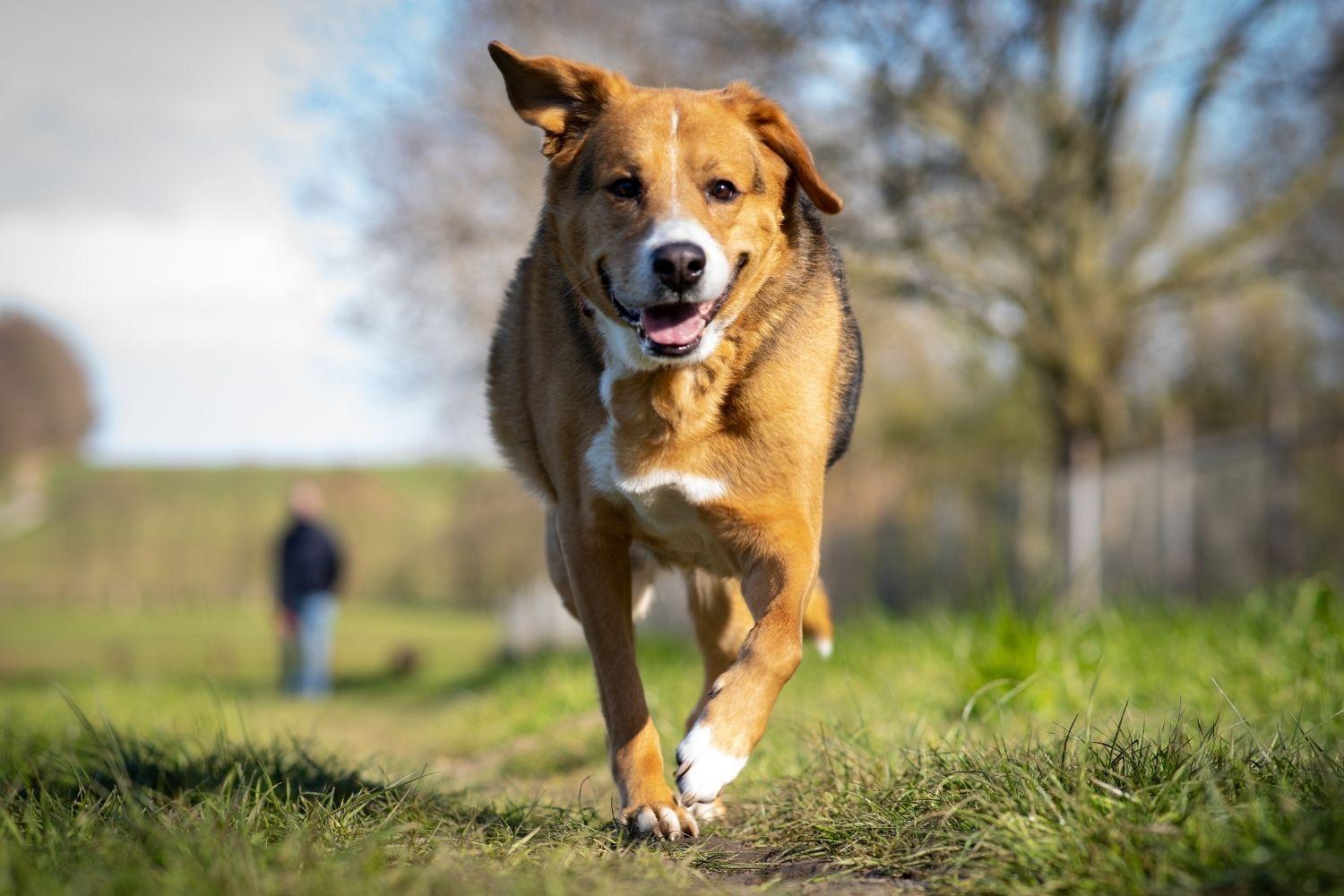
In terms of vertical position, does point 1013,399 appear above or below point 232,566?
above

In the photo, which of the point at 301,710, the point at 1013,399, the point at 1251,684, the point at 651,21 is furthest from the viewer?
the point at 1013,399

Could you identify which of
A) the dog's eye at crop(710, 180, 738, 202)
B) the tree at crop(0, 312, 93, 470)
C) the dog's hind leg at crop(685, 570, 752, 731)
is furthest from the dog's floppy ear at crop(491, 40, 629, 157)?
the tree at crop(0, 312, 93, 470)

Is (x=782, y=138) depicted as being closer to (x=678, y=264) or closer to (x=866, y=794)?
(x=678, y=264)

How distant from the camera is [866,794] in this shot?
319 centimetres

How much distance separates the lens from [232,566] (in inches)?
996

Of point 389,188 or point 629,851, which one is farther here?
point 389,188

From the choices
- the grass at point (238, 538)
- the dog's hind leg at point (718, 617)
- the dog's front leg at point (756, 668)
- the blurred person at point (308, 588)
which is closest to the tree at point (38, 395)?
the grass at point (238, 538)

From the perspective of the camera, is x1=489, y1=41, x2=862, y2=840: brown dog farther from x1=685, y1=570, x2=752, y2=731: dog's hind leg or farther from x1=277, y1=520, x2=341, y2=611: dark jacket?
x1=277, y1=520, x2=341, y2=611: dark jacket

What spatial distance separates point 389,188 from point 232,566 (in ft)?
43.1

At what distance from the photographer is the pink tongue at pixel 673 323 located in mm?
3357

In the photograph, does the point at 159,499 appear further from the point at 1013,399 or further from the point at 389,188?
the point at 1013,399

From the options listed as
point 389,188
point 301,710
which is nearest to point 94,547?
point 389,188

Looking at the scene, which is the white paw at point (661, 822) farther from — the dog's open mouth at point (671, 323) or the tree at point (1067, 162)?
the tree at point (1067, 162)

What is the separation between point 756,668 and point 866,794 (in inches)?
17.2
